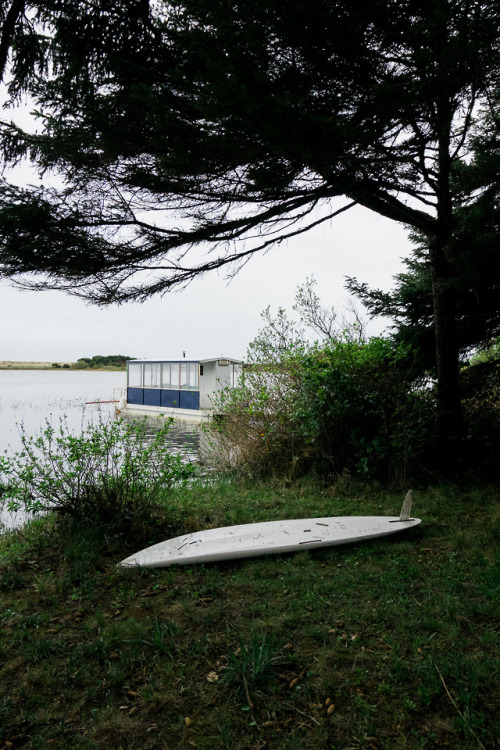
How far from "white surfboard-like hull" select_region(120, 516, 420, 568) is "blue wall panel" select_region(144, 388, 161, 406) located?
19.3 m

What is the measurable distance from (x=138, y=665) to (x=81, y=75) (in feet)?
14.2

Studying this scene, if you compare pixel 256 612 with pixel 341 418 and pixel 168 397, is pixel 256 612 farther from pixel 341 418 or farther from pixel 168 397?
pixel 168 397

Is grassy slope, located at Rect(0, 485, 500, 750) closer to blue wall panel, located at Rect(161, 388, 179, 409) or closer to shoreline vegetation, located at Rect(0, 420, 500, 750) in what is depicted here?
shoreline vegetation, located at Rect(0, 420, 500, 750)

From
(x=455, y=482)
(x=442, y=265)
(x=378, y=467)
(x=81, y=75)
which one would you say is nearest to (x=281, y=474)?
(x=378, y=467)

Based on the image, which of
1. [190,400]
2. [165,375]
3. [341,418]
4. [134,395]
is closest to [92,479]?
[341,418]

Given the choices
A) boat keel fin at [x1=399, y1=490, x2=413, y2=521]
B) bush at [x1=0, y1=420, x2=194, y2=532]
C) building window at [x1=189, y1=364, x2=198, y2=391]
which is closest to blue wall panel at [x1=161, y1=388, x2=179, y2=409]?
building window at [x1=189, y1=364, x2=198, y2=391]

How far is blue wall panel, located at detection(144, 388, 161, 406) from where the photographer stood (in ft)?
75.4

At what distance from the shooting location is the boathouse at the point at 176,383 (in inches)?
807

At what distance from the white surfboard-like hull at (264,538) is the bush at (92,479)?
0.55 meters

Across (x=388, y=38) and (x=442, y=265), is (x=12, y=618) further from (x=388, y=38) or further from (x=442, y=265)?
(x=442, y=265)

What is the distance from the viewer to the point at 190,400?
2116cm

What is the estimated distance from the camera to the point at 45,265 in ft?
13.0

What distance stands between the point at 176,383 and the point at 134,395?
370 cm

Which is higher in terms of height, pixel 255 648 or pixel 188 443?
pixel 188 443
